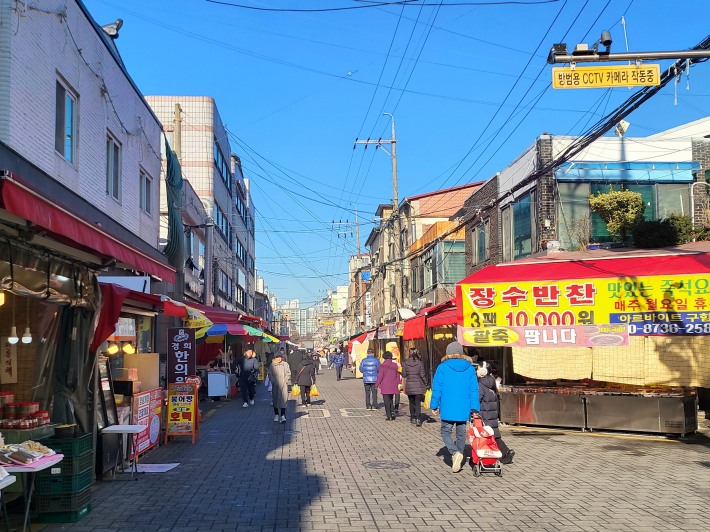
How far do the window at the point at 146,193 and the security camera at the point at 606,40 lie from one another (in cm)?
1566

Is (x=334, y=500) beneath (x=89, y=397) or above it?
beneath

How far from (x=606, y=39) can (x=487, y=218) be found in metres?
18.3

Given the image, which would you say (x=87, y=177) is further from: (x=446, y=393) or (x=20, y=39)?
(x=446, y=393)

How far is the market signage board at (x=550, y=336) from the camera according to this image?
1168cm

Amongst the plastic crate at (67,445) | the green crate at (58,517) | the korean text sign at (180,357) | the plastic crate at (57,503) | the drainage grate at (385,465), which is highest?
the korean text sign at (180,357)

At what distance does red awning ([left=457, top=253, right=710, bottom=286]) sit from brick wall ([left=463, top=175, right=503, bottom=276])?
35.6 feet

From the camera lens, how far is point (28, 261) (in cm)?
677

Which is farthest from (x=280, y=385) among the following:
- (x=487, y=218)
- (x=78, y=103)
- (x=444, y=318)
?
(x=487, y=218)

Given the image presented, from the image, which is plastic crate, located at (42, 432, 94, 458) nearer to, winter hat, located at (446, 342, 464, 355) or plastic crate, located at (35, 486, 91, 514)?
plastic crate, located at (35, 486, 91, 514)

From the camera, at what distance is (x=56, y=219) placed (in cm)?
547

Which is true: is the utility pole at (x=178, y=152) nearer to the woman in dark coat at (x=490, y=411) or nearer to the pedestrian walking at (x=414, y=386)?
the pedestrian walking at (x=414, y=386)

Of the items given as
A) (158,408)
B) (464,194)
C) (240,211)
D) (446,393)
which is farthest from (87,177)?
(240,211)

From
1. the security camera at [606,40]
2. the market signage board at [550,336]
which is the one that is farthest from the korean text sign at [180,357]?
the security camera at [606,40]

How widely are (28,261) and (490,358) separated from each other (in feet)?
50.8
